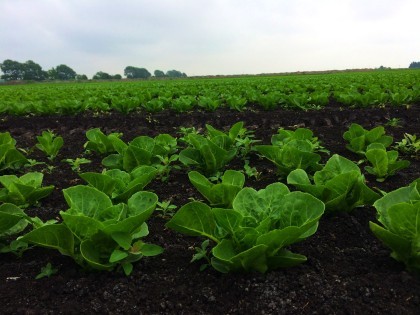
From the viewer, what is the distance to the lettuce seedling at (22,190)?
9.30 feet

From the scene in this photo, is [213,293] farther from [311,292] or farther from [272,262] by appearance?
[311,292]

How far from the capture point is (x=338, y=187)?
7.86 feet

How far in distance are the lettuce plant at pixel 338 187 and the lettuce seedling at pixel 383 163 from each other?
0.57 meters

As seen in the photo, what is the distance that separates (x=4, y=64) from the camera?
8962 cm

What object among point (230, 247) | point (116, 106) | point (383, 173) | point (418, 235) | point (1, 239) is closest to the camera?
point (418, 235)

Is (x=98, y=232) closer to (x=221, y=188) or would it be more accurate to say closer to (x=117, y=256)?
(x=117, y=256)

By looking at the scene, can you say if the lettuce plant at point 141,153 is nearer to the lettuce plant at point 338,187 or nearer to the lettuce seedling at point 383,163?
the lettuce plant at point 338,187

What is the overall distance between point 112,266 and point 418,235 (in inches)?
Answer: 61.5

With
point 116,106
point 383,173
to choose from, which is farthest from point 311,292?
point 116,106

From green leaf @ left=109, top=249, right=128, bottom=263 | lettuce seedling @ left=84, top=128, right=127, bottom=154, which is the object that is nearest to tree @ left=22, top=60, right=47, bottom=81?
lettuce seedling @ left=84, top=128, right=127, bottom=154

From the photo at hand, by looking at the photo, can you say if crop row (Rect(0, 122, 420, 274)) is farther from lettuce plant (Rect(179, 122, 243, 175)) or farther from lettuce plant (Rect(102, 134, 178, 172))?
lettuce plant (Rect(179, 122, 243, 175))

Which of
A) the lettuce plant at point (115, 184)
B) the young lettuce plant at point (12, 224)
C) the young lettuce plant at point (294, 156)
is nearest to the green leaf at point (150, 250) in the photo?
the lettuce plant at point (115, 184)

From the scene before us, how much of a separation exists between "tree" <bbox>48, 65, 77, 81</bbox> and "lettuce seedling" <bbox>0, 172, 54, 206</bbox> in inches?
4017

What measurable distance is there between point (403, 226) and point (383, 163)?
1.50m
